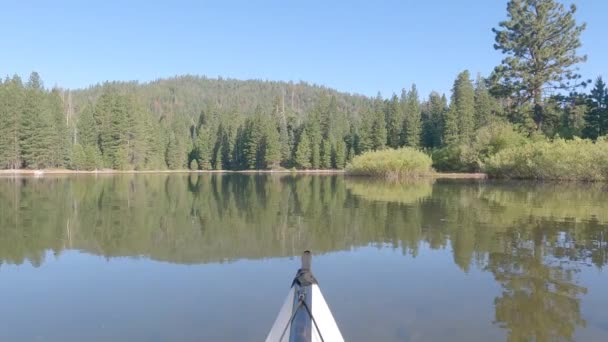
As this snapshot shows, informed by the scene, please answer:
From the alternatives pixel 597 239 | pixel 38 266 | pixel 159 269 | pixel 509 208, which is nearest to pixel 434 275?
pixel 159 269

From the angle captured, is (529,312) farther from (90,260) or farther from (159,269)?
(90,260)

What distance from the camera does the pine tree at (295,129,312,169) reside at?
298 ft

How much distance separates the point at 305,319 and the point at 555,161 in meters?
42.5

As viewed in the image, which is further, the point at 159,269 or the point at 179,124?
the point at 179,124

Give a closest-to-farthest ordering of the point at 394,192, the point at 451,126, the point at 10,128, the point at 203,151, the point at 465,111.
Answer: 1. the point at 394,192
2. the point at 10,128
3. the point at 451,126
4. the point at 465,111
5. the point at 203,151

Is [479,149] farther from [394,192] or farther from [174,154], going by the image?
[174,154]

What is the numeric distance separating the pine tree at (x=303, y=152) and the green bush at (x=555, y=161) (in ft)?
153

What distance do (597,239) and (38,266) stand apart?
13929 millimetres

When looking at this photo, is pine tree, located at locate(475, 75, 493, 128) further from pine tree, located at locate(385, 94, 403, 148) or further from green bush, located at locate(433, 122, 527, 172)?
green bush, located at locate(433, 122, 527, 172)

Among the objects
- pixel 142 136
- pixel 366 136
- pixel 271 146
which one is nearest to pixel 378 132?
pixel 366 136

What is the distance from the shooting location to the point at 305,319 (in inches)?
154

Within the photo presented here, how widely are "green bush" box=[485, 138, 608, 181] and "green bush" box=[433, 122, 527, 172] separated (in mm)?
2401

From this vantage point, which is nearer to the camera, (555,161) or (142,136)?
(555,161)

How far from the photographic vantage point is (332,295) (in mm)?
8133
